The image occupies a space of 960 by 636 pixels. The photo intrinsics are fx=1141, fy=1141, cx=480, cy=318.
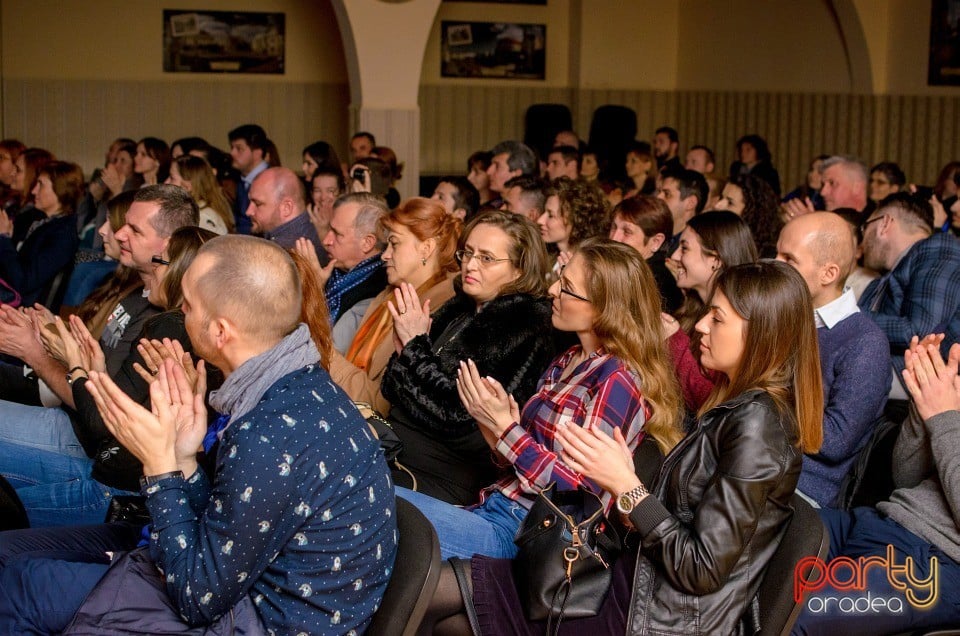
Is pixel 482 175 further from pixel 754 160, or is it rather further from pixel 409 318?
pixel 409 318

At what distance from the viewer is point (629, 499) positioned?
238 centimetres

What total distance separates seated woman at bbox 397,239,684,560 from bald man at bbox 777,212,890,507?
0.58 m

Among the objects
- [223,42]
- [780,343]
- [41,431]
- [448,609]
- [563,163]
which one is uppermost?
[223,42]

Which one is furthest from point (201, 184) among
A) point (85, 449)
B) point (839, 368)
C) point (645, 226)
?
point (839, 368)

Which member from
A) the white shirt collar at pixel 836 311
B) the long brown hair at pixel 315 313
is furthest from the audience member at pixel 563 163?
the long brown hair at pixel 315 313

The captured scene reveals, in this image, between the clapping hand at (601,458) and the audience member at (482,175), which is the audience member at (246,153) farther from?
the clapping hand at (601,458)

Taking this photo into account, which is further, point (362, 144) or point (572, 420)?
point (362, 144)

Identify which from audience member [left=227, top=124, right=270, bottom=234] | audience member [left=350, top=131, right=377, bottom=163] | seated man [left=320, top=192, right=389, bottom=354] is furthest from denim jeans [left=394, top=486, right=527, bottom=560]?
audience member [left=350, top=131, right=377, bottom=163]

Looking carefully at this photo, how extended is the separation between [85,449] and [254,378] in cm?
158

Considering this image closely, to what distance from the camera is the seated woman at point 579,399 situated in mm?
2811

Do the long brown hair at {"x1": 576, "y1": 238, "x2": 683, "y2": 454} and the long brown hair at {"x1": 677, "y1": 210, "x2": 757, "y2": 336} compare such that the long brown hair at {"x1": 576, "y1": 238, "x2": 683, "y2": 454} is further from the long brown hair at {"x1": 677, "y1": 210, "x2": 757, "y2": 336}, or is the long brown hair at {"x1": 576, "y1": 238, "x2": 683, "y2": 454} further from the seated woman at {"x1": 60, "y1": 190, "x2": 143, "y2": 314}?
the seated woman at {"x1": 60, "y1": 190, "x2": 143, "y2": 314}

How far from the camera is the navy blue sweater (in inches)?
128

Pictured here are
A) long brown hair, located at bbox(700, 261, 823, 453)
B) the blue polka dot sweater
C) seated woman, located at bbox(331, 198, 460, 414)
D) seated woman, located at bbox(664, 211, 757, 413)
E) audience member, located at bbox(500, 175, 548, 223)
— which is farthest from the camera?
audience member, located at bbox(500, 175, 548, 223)

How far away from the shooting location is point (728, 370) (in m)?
2.60
